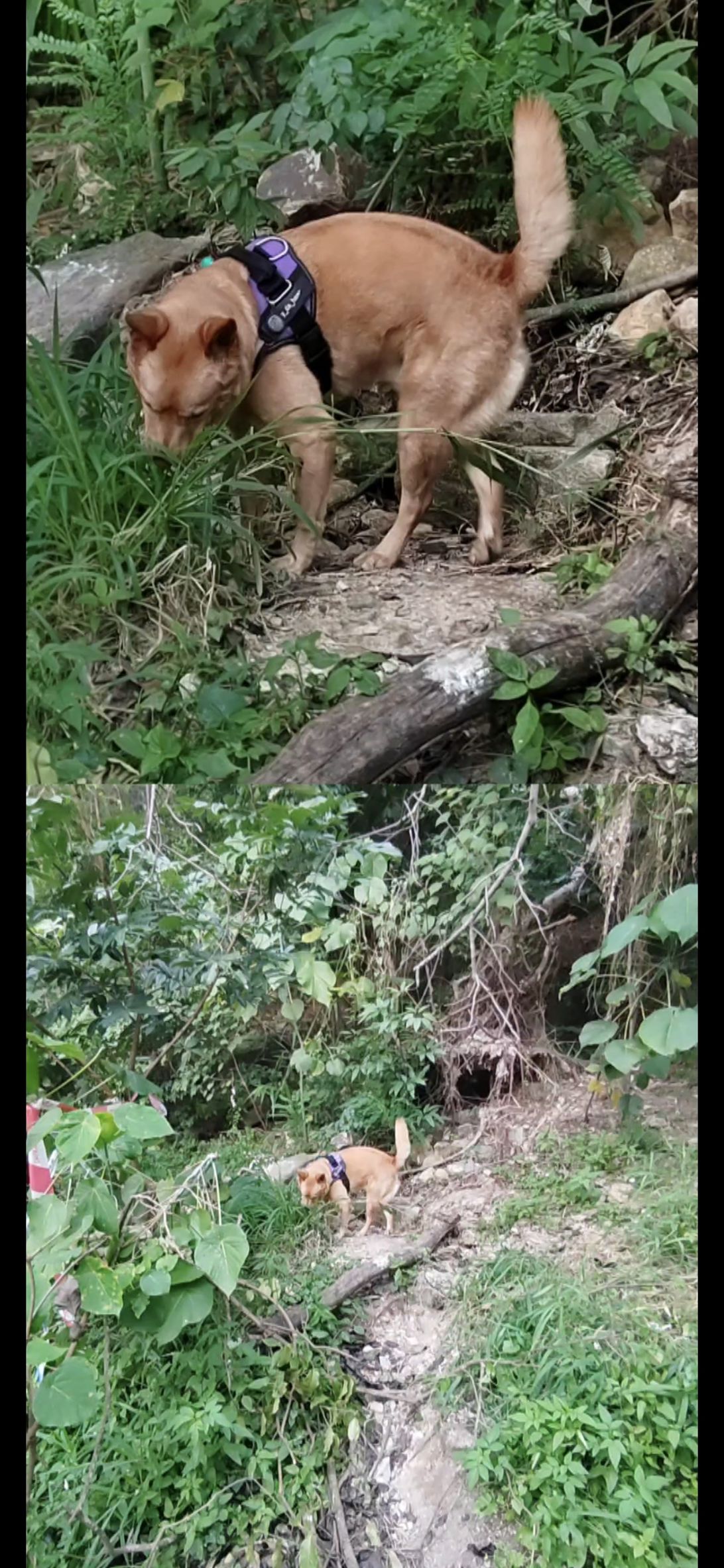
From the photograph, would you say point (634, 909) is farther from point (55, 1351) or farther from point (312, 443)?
point (55, 1351)

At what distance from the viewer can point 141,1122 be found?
1.06m

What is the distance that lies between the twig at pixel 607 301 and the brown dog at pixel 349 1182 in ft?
2.92

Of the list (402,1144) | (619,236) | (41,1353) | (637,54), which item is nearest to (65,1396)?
(41,1353)

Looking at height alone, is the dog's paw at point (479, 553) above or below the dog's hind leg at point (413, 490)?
below

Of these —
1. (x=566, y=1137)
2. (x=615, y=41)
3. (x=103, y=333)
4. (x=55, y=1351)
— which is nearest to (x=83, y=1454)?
(x=55, y=1351)

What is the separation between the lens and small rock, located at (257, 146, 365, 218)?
107 cm

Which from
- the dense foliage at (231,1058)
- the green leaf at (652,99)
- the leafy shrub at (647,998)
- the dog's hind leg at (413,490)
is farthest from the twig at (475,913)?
the green leaf at (652,99)

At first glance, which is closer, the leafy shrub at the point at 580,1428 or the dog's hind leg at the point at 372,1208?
the leafy shrub at the point at 580,1428

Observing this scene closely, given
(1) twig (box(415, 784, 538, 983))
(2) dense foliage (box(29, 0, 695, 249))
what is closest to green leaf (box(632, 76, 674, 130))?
(2) dense foliage (box(29, 0, 695, 249))

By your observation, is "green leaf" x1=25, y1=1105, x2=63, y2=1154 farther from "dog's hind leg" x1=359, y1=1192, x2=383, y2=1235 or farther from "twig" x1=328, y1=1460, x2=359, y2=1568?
"twig" x1=328, y1=1460, x2=359, y2=1568

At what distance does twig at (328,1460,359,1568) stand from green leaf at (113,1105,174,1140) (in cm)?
37

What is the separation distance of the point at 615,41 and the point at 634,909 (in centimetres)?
85

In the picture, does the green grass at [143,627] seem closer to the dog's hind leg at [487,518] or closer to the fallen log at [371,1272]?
the dog's hind leg at [487,518]

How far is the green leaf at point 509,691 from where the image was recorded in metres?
1.04
